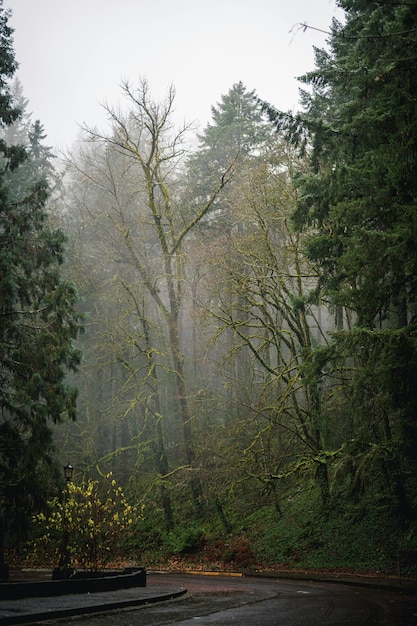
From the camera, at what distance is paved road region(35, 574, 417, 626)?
819cm

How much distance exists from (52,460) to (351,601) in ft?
32.8

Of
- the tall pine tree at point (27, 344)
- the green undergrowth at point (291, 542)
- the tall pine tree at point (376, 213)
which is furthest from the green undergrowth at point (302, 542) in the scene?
the tall pine tree at point (27, 344)

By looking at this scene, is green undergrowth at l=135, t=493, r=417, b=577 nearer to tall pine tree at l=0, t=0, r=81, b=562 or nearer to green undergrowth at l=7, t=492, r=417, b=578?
green undergrowth at l=7, t=492, r=417, b=578

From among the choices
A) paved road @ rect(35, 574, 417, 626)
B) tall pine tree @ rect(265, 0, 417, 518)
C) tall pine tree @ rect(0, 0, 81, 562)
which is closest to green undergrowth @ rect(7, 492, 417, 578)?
tall pine tree @ rect(265, 0, 417, 518)

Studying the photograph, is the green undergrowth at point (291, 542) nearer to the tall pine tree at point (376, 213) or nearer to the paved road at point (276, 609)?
the tall pine tree at point (376, 213)

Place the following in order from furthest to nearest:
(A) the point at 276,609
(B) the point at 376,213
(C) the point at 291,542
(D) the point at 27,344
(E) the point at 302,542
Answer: (C) the point at 291,542
(E) the point at 302,542
(D) the point at 27,344
(B) the point at 376,213
(A) the point at 276,609

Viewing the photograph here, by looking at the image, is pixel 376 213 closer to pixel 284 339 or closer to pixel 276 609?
pixel 276 609

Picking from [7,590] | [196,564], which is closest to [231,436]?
[196,564]

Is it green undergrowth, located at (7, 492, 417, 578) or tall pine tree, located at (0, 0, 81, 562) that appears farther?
green undergrowth, located at (7, 492, 417, 578)

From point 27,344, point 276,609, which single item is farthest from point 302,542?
point 27,344

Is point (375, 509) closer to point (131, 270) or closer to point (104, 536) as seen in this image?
point (104, 536)

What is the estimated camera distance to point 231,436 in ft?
69.9

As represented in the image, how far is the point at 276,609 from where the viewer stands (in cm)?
970

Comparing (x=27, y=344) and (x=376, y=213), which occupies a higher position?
(x=376, y=213)
